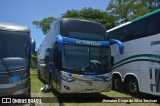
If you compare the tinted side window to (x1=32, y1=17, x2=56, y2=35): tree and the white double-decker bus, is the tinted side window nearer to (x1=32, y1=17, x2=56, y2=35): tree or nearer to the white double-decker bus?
the white double-decker bus

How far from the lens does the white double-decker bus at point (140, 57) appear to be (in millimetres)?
11266

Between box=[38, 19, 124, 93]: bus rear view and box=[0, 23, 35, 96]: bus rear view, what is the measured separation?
152cm

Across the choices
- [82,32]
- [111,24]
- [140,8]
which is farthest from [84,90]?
[111,24]

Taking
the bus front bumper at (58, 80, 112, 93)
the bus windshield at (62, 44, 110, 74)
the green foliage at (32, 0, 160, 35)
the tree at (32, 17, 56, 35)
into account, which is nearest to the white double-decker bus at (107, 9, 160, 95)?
the bus windshield at (62, 44, 110, 74)

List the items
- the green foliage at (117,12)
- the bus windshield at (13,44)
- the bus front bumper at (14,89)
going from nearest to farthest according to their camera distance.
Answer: the bus front bumper at (14,89) < the bus windshield at (13,44) < the green foliage at (117,12)

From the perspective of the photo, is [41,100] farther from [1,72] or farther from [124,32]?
[124,32]

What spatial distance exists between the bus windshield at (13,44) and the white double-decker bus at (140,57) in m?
4.61

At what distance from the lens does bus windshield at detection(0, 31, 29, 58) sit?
10234 millimetres

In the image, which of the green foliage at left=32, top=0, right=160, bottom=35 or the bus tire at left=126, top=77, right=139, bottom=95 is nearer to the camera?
the bus tire at left=126, top=77, right=139, bottom=95

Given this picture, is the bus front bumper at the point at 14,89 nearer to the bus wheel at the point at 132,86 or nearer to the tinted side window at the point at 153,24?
the bus wheel at the point at 132,86

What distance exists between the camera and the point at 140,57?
1242 centimetres

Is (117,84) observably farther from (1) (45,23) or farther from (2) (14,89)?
(1) (45,23)

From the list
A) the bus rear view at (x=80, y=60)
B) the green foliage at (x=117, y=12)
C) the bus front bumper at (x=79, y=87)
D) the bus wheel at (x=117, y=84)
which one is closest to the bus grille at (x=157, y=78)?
the bus rear view at (x=80, y=60)

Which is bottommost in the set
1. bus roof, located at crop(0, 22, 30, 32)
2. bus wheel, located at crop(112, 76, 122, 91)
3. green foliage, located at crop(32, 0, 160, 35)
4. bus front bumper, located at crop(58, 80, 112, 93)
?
bus wheel, located at crop(112, 76, 122, 91)
